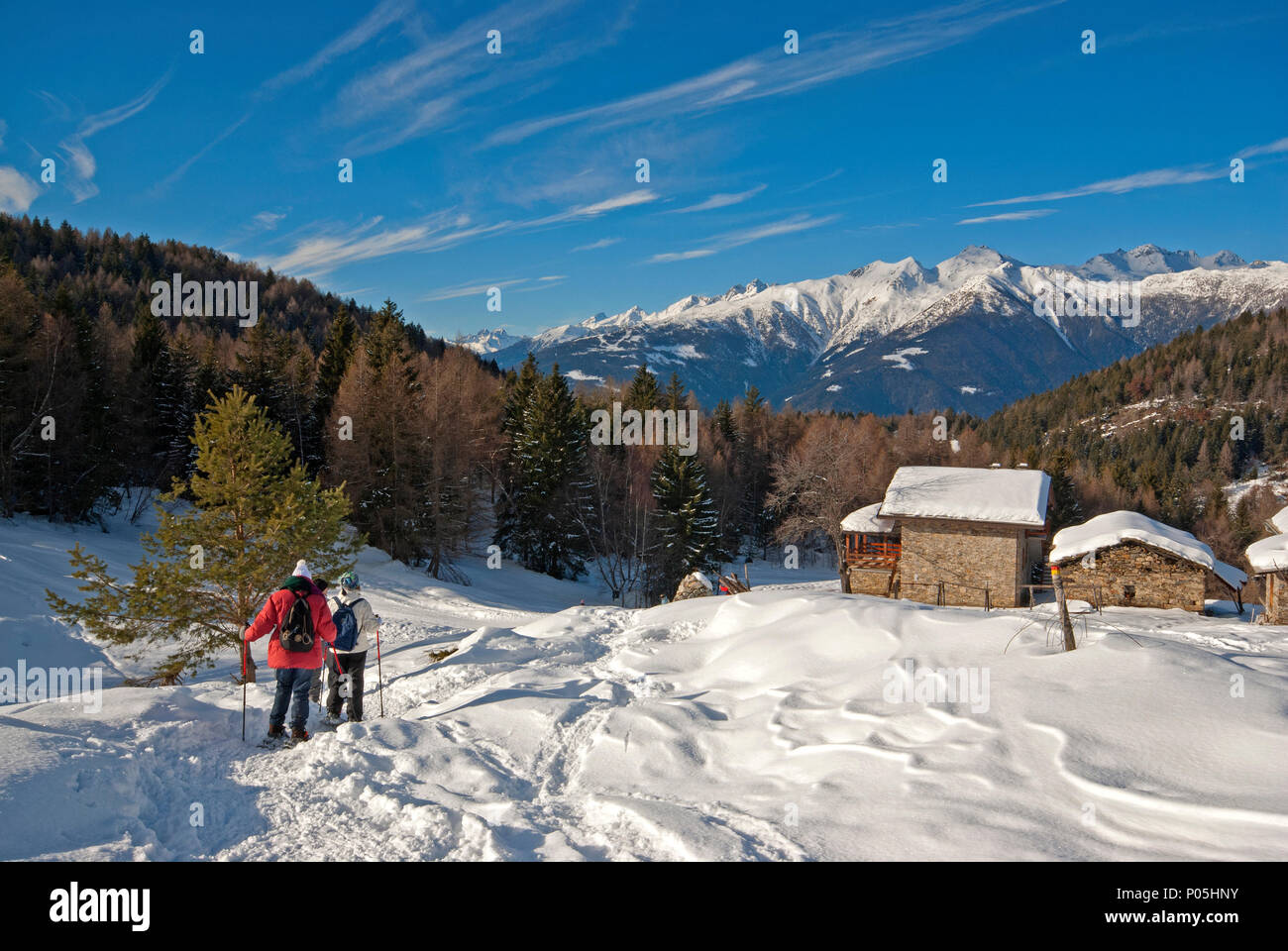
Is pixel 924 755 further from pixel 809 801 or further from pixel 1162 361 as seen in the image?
pixel 1162 361

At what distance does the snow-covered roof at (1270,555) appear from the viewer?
23.4 meters

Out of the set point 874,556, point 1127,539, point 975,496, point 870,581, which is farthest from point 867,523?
point 1127,539

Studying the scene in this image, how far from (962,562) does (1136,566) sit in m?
6.16

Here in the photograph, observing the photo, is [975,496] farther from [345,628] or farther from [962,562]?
[345,628]

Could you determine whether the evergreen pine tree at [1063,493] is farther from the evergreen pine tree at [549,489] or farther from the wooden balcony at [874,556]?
the evergreen pine tree at [549,489]

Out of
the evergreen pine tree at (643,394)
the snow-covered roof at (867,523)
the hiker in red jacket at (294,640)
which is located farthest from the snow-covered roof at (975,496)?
the evergreen pine tree at (643,394)

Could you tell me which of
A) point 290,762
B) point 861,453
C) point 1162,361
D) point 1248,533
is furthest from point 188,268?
→ point 1162,361

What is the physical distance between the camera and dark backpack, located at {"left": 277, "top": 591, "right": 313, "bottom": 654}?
8312 mm

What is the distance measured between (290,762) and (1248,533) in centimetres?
9640

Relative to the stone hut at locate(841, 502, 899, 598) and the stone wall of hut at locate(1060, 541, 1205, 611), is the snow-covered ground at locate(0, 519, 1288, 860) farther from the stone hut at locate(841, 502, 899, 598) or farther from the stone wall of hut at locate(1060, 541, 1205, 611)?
the stone hut at locate(841, 502, 899, 598)

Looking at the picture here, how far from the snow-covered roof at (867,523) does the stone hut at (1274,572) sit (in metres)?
14.0

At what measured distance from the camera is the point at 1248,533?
74875mm

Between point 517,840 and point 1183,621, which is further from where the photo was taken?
point 1183,621
